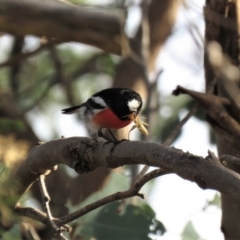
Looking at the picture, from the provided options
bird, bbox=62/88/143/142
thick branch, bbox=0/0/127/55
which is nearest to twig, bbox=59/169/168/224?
bird, bbox=62/88/143/142

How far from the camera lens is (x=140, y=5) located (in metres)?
3.89

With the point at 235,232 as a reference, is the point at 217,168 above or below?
above

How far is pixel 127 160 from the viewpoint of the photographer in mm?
1706

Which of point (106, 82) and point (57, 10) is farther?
point (106, 82)

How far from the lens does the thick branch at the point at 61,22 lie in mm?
2479

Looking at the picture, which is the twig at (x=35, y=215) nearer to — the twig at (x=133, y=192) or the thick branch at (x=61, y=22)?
the twig at (x=133, y=192)

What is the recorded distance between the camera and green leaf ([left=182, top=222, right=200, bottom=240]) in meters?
2.78

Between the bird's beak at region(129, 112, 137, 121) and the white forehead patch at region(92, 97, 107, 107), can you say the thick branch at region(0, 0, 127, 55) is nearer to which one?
the white forehead patch at region(92, 97, 107, 107)

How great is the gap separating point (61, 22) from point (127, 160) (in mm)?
1018

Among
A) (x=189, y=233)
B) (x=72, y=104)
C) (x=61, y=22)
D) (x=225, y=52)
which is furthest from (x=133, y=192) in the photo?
(x=72, y=104)

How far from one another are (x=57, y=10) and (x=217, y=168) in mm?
1270

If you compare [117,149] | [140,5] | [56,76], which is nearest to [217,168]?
[117,149]

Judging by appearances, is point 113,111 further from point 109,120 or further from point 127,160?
point 127,160

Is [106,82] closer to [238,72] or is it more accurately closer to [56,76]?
[56,76]
